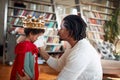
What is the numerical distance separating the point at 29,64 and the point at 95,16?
5.20m

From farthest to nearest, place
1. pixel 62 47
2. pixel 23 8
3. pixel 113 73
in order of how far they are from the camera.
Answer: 1. pixel 62 47
2. pixel 23 8
3. pixel 113 73

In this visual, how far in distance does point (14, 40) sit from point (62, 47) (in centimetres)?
137

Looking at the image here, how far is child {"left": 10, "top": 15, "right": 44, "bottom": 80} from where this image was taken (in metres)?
1.75

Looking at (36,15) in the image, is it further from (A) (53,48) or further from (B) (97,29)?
(B) (97,29)

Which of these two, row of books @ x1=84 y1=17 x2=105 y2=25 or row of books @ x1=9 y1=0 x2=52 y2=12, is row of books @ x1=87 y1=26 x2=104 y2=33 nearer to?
row of books @ x1=84 y1=17 x2=105 y2=25

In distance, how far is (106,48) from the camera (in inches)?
210

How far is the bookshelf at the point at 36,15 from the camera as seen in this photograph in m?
5.75

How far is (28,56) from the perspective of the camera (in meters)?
1.78

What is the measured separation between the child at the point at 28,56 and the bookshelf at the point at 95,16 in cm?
463

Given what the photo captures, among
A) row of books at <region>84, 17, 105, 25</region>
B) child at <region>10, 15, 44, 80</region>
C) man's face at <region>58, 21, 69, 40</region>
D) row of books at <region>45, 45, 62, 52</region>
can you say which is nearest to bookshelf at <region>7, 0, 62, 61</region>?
row of books at <region>45, 45, 62, 52</region>

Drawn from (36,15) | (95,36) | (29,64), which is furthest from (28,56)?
(95,36)

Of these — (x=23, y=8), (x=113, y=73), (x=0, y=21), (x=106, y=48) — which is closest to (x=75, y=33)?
(x=113, y=73)

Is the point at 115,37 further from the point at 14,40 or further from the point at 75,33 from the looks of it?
Answer: the point at 75,33

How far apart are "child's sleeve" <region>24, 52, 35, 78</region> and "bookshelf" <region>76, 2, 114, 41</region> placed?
4695 millimetres
